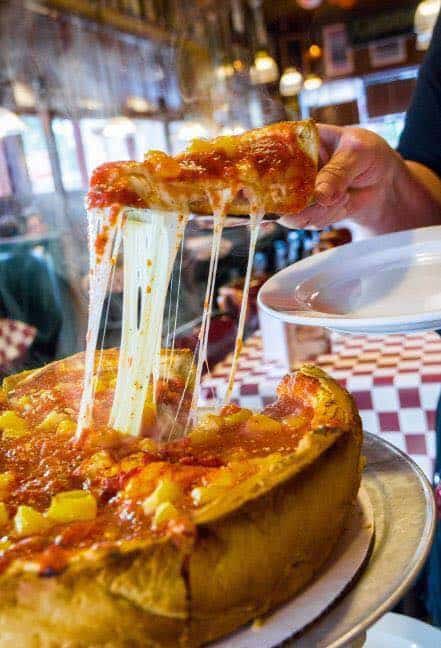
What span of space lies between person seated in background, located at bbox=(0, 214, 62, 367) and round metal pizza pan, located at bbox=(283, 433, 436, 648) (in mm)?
4447

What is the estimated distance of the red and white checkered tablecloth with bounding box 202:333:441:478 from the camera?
2.22m

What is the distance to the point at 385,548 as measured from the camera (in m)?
0.82

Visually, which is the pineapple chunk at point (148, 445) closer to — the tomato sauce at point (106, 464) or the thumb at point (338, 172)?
the tomato sauce at point (106, 464)

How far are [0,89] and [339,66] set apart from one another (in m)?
4.59

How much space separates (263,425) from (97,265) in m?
0.35

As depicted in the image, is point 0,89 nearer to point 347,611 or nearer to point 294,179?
point 294,179

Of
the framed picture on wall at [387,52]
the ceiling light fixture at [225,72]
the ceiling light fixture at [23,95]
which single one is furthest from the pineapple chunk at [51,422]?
the framed picture on wall at [387,52]

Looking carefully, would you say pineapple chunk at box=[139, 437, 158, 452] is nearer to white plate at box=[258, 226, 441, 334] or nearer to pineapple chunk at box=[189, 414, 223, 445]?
pineapple chunk at box=[189, 414, 223, 445]

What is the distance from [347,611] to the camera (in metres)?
0.72

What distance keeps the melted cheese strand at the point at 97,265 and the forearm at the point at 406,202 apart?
0.86m

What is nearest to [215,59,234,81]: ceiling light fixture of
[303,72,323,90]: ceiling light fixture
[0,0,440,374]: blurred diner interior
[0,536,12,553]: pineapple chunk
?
[0,0,440,374]: blurred diner interior

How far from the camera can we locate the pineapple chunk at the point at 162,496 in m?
0.75

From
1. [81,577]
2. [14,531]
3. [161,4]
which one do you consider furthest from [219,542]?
[161,4]

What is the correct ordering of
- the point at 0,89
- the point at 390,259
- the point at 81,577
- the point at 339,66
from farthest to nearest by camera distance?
1. the point at 339,66
2. the point at 0,89
3. the point at 390,259
4. the point at 81,577
